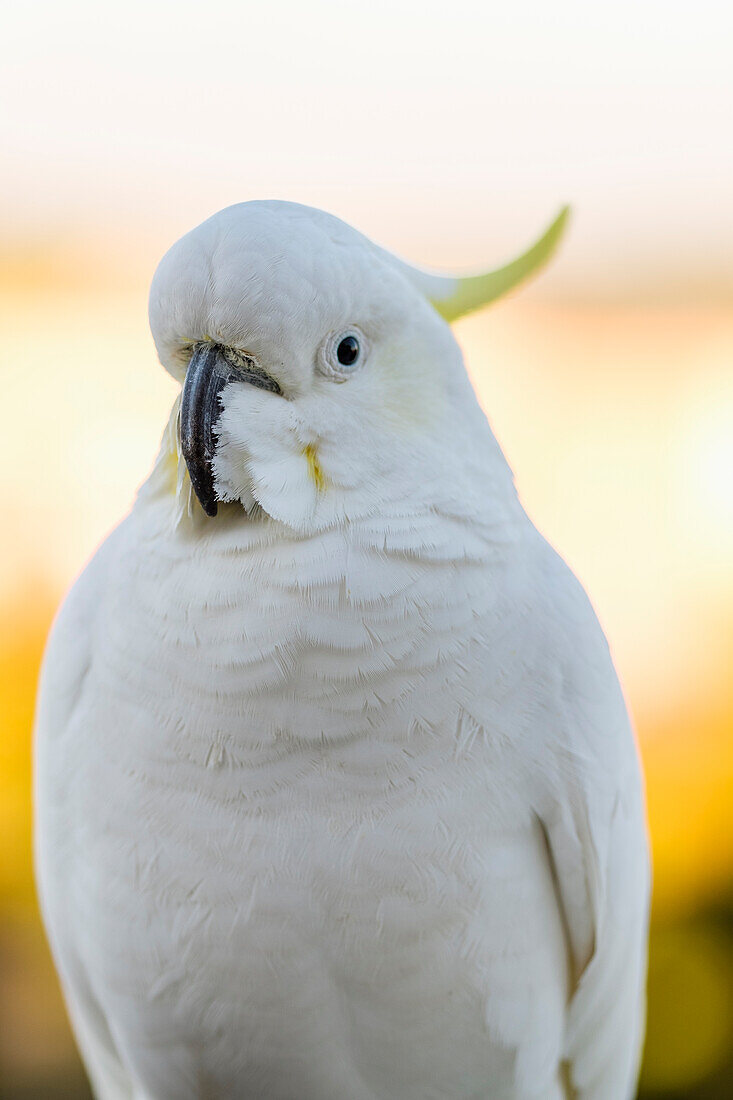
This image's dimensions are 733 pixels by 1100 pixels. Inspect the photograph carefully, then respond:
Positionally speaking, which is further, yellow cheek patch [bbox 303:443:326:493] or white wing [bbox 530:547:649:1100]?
white wing [bbox 530:547:649:1100]

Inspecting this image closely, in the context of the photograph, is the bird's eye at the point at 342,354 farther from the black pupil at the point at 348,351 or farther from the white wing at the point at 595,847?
the white wing at the point at 595,847

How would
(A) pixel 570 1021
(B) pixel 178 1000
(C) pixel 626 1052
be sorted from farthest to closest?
(C) pixel 626 1052
(A) pixel 570 1021
(B) pixel 178 1000

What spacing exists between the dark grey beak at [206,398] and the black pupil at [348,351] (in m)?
0.06

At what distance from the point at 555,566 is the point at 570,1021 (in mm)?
452

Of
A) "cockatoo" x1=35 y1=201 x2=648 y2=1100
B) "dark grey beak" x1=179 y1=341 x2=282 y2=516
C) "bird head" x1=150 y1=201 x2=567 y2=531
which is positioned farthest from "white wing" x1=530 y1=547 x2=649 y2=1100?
"dark grey beak" x1=179 y1=341 x2=282 y2=516

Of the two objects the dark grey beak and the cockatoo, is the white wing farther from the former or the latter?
the dark grey beak

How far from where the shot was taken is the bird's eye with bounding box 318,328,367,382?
2.32ft

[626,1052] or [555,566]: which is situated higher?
[555,566]

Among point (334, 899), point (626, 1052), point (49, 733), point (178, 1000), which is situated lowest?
point (626, 1052)

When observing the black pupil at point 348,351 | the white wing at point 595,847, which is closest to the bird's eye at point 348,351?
the black pupil at point 348,351

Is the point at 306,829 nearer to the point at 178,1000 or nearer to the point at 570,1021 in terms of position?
the point at 178,1000

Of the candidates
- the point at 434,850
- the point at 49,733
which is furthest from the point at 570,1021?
the point at 49,733

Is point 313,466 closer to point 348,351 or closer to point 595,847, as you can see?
point 348,351

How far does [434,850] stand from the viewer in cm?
77
